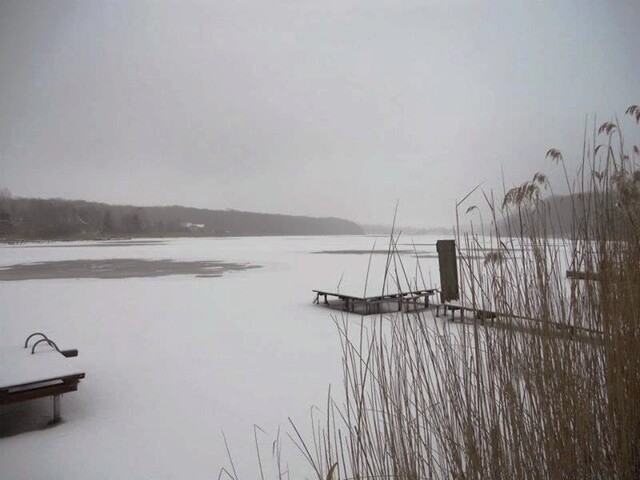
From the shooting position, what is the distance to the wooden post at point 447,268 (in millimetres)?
6129

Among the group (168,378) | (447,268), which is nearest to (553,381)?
(168,378)

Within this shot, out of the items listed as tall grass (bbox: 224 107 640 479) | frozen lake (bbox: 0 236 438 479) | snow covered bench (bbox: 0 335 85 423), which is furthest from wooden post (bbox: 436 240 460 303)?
snow covered bench (bbox: 0 335 85 423)

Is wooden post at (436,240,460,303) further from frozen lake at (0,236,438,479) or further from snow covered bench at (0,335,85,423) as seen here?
snow covered bench at (0,335,85,423)

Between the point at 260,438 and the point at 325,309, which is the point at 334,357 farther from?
the point at 325,309

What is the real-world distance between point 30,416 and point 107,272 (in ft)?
34.5

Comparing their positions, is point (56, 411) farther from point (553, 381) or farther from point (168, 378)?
point (553, 381)

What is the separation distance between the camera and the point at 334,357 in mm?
4125

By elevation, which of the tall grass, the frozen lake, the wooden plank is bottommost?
the frozen lake

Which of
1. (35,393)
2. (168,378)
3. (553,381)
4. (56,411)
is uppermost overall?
(553,381)

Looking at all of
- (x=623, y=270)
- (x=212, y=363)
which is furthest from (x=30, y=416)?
(x=623, y=270)

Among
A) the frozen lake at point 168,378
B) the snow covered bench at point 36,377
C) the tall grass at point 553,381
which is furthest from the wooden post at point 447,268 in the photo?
the snow covered bench at point 36,377

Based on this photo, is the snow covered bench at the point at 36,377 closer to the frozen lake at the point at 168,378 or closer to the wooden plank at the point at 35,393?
the wooden plank at the point at 35,393

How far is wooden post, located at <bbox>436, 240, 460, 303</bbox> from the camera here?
6.13 m

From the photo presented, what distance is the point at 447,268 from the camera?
6234 millimetres
